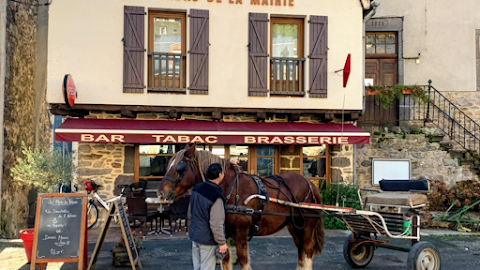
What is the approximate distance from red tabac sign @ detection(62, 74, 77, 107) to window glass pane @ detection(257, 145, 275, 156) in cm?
455

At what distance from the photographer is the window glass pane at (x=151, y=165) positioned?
34.2 feet

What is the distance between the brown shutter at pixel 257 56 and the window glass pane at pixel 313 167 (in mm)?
2212

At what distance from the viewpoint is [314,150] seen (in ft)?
36.7

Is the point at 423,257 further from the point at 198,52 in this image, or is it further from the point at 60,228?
the point at 198,52

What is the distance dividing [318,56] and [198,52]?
9.55 ft

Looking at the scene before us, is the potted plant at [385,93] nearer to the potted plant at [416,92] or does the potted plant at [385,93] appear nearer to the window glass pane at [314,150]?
the potted plant at [416,92]

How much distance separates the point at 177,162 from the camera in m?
5.20

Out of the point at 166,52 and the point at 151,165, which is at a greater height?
the point at 166,52

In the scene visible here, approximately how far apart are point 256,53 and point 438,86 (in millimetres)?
6535

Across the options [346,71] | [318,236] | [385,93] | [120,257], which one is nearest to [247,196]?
[318,236]

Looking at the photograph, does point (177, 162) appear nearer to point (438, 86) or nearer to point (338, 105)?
point (338, 105)

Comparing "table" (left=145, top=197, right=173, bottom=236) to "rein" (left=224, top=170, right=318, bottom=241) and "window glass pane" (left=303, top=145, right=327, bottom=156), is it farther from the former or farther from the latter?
"rein" (left=224, top=170, right=318, bottom=241)

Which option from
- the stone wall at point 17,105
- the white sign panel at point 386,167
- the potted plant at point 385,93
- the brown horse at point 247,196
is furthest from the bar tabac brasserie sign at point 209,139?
the brown horse at point 247,196

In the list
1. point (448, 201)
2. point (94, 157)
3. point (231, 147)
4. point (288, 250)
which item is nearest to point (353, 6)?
point (231, 147)
